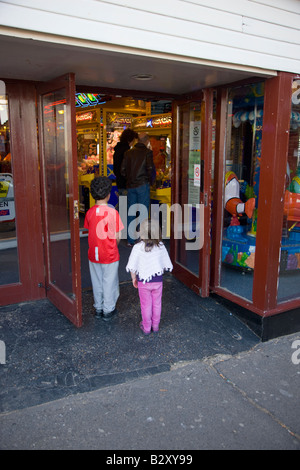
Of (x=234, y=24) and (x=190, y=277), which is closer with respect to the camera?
(x=234, y=24)

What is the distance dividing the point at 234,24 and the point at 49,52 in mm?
1599

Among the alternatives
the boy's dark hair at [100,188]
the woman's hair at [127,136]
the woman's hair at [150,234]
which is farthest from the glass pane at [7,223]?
the woman's hair at [127,136]

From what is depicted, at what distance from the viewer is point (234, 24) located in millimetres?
3379

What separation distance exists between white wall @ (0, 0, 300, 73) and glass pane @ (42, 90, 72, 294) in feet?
3.83

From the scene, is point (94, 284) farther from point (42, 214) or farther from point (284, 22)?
point (284, 22)

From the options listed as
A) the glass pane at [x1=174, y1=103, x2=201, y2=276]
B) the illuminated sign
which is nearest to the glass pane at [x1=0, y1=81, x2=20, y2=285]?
the glass pane at [x1=174, y1=103, x2=201, y2=276]

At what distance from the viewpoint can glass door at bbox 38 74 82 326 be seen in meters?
3.66

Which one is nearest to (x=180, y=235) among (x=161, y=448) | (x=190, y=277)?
(x=190, y=277)

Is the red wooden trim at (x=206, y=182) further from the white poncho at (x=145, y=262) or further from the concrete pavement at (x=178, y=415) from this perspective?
the concrete pavement at (x=178, y=415)

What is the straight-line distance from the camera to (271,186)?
3.77 m

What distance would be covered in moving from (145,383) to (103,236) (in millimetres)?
1484

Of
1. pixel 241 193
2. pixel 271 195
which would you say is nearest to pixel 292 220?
pixel 241 193

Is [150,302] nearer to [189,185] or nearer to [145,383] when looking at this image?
[145,383]

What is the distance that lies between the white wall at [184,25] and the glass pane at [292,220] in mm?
505
